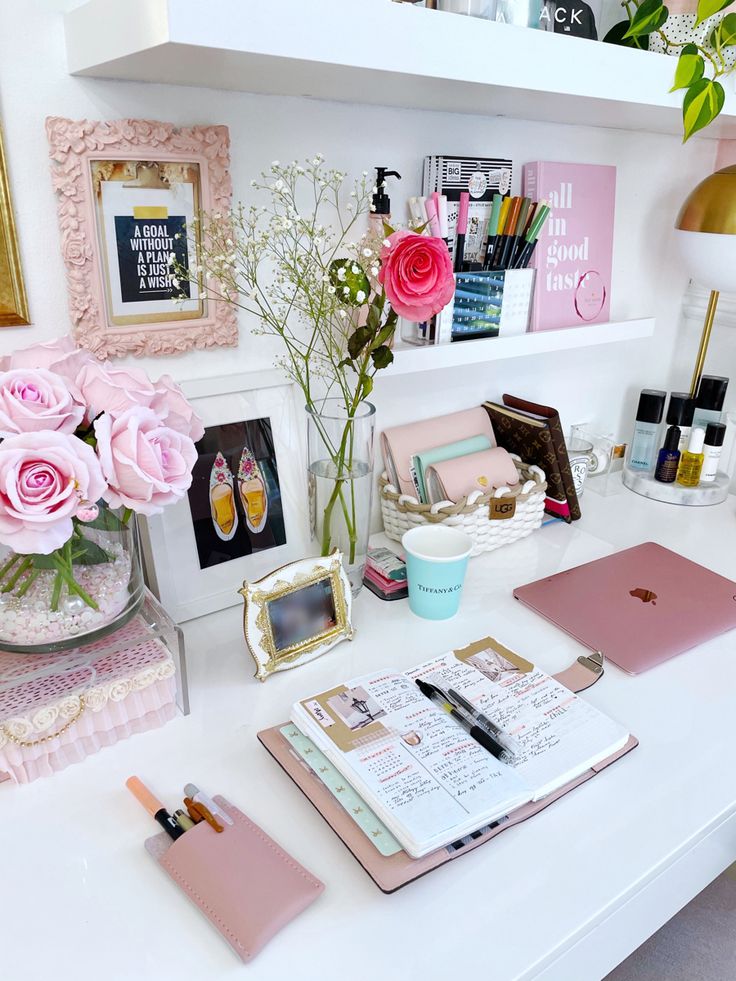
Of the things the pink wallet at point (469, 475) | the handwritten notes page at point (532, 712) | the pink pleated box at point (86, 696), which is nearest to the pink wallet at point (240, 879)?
the pink pleated box at point (86, 696)

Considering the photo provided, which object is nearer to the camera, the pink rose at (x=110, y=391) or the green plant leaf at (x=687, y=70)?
the pink rose at (x=110, y=391)

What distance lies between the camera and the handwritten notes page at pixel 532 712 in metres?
0.74

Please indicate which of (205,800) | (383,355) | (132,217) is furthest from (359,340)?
(205,800)

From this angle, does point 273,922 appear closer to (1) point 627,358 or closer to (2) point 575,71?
(2) point 575,71

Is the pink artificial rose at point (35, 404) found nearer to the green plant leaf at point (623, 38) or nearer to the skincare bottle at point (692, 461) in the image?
the green plant leaf at point (623, 38)

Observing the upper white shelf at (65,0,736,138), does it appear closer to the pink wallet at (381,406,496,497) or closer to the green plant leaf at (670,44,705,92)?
the green plant leaf at (670,44,705,92)

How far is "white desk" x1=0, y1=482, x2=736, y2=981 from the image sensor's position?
58cm

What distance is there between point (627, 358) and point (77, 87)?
112 cm

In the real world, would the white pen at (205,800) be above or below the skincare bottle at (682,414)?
below

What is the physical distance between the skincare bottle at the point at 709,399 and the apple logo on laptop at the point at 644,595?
51 centimetres

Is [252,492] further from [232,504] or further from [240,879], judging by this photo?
[240,879]

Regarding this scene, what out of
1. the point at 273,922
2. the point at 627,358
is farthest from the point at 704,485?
the point at 273,922

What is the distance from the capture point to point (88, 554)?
749 millimetres

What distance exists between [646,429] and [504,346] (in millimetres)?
479
